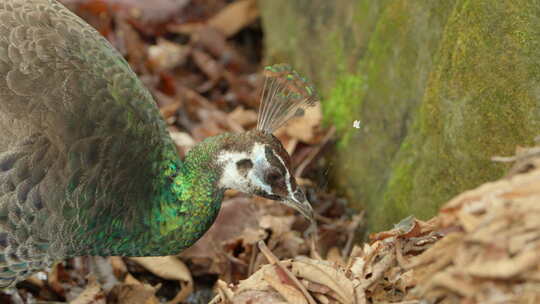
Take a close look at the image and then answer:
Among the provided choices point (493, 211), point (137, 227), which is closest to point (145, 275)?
point (137, 227)

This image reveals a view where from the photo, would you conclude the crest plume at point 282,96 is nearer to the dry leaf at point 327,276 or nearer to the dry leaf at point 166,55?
the dry leaf at point 327,276

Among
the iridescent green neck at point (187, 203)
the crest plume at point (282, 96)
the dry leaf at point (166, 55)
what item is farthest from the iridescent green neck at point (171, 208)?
the dry leaf at point (166, 55)

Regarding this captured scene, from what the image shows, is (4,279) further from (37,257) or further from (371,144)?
(371,144)

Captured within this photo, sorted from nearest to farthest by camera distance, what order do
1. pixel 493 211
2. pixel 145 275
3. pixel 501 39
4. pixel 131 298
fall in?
1. pixel 493 211
2. pixel 501 39
3. pixel 131 298
4. pixel 145 275

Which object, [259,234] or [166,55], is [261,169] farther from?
[166,55]

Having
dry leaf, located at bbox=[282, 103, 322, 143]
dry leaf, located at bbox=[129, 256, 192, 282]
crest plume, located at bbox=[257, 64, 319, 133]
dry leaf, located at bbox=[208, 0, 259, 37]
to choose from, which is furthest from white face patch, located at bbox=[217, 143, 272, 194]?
dry leaf, located at bbox=[208, 0, 259, 37]

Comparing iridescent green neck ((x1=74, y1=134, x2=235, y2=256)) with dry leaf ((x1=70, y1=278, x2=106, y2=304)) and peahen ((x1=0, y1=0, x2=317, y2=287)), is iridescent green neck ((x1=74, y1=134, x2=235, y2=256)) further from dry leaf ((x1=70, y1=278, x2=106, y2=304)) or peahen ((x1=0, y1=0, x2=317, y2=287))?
dry leaf ((x1=70, y1=278, x2=106, y2=304))

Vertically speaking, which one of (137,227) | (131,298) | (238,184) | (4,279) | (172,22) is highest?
(172,22)

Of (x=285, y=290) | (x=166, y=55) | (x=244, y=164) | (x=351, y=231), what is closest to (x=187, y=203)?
(x=244, y=164)
